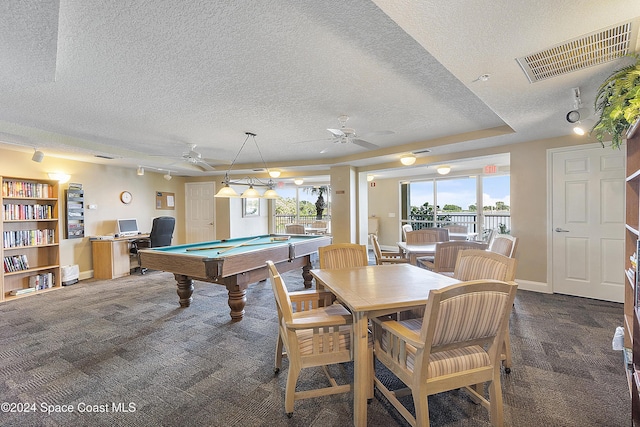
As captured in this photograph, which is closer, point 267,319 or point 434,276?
point 434,276

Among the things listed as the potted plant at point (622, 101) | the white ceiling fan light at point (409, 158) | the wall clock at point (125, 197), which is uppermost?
the white ceiling fan light at point (409, 158)

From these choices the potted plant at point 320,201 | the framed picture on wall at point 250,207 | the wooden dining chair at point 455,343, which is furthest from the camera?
the potted plant at point 320,201

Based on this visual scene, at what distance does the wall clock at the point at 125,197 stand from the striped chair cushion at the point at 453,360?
22.3 ft

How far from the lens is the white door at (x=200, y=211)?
7680mm

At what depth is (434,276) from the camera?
2.29 meters

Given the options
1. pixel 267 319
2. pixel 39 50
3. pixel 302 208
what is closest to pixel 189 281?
pixel 267 319

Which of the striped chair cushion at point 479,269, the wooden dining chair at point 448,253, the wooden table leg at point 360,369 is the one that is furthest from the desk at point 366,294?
the wooden dining chair at point 448,253

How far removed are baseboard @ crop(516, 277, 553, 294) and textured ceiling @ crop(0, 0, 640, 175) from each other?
2181 mm

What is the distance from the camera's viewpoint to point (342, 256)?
2789mm

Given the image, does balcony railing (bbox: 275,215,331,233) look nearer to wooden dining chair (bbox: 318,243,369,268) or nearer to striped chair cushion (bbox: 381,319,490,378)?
wooden dining chair (bbox: 318,243,369,268)

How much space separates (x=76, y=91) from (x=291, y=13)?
2.34m

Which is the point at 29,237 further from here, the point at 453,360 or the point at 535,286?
the point at 535,286

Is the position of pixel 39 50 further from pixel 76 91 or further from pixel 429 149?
pixel 429 149

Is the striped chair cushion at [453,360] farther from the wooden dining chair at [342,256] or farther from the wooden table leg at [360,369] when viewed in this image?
the wooden dining chair at [342,256]
